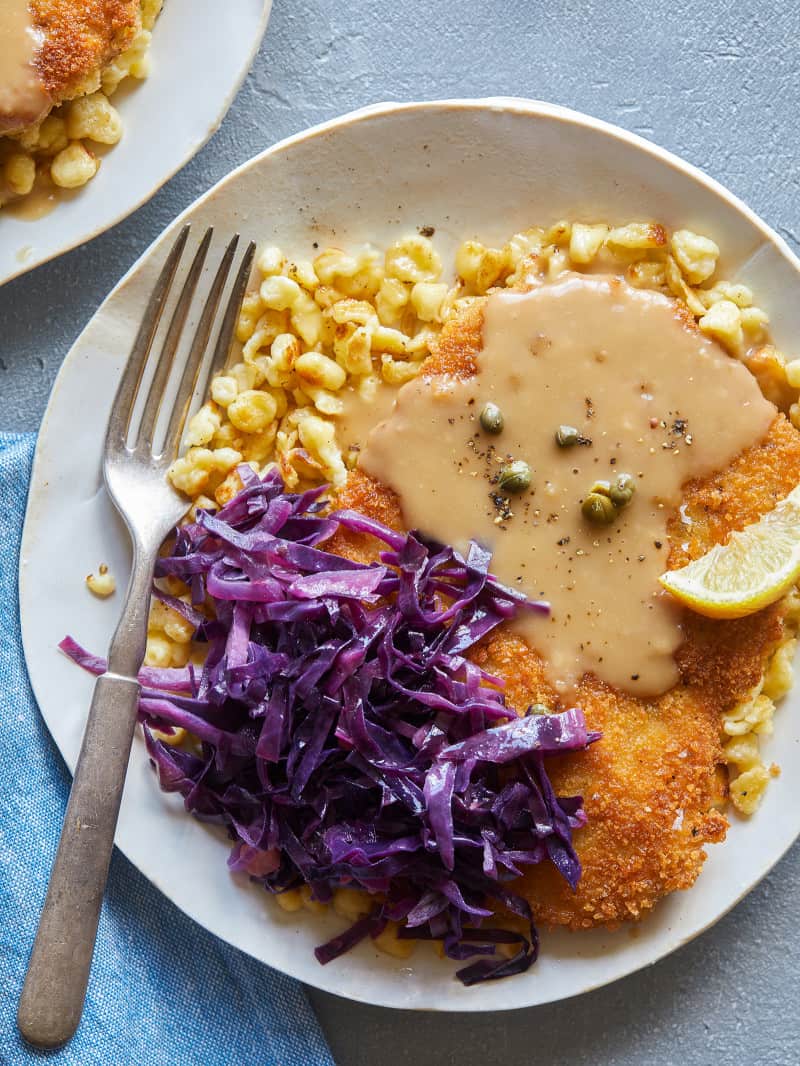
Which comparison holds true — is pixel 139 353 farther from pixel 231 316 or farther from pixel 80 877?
pixel 80 877

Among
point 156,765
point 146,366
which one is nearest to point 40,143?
point 146,366

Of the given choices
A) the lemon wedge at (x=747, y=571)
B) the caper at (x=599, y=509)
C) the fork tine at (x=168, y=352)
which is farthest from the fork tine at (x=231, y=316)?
the lemon wedge at (x=747, y=571)

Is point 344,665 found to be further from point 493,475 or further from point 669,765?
point 669,765

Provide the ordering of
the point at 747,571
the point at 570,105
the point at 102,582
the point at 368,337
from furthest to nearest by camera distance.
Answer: the point at 570,105
the point at 102,582
the point at 368,337
the point at 747,571

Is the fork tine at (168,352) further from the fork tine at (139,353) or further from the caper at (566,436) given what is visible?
the caper at (566,436)

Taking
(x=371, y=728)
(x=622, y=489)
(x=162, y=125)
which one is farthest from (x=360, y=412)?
(x=162, y=125)

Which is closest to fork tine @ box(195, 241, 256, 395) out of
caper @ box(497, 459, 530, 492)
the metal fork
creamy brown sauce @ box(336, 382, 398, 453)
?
the metal fork
